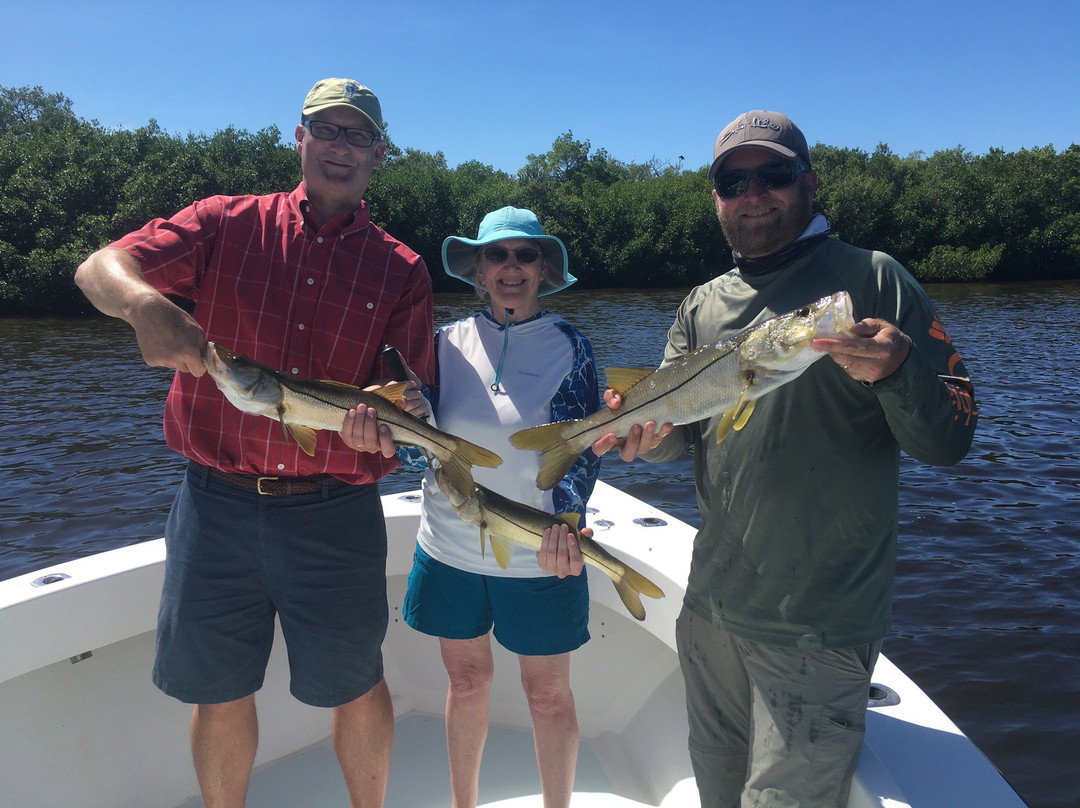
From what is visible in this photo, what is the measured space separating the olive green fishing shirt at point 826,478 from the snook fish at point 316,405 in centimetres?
97

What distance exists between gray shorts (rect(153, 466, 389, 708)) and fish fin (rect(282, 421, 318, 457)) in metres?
0.30

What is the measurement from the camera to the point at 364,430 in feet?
9.22

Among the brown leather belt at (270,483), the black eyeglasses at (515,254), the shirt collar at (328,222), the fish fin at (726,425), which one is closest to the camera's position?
the fish fin at (726,425)

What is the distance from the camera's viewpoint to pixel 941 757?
2.54 m

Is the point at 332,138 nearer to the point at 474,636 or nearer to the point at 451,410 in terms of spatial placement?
the point at 451,410

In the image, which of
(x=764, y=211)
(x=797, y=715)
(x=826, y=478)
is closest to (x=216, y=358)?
(x=764, y=211)

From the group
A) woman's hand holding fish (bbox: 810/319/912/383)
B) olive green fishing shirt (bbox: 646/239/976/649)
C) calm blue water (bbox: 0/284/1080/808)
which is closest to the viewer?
woman's hand holding fish (bbox: 810/319/912/383)

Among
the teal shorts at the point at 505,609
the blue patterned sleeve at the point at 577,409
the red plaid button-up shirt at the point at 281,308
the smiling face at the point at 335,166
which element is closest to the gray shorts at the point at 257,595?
the red plaid button-up shirt at the point at 281,308

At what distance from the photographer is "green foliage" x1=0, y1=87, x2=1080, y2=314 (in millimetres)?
33781

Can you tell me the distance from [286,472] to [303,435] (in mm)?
284

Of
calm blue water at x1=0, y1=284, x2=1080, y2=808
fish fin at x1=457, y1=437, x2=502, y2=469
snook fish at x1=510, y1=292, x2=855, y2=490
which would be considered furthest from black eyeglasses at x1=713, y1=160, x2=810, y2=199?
calm blue water at x1=0, y1=284, x2=1080, y2=808

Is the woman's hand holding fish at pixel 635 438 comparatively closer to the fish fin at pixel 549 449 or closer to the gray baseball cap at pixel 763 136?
the fish fin at pixel 549 449

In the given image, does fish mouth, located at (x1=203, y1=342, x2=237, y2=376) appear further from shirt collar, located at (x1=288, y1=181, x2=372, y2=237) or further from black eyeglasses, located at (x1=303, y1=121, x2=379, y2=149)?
black eyeglasses, located at (x1=303, y1=121, x2=379, y2=149)

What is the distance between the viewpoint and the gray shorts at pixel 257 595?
9.68 ft
